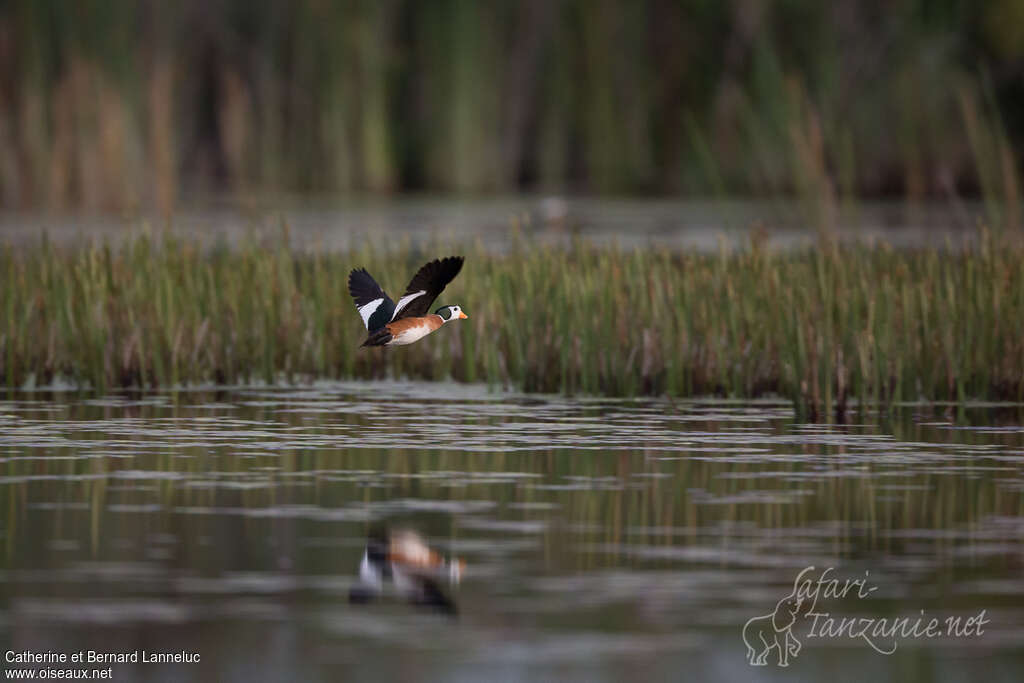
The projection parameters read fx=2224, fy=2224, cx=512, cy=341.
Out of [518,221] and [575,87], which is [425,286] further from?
[575,87]

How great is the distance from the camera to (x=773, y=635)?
5922 millimetres

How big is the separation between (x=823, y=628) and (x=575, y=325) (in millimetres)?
6373

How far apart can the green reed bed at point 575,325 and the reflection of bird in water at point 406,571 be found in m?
4.35

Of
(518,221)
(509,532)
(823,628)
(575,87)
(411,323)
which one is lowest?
(823,628)

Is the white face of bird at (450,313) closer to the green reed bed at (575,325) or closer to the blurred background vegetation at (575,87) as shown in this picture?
the green reed bed at (575,325)

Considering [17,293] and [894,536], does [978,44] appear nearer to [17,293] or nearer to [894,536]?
[17,293]

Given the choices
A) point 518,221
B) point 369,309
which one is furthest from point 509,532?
point 518,221

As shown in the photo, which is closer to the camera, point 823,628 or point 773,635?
point 773,635

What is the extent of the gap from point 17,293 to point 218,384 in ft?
4.46

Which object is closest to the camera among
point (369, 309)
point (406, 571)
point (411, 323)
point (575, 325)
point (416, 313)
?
point (406, 571)

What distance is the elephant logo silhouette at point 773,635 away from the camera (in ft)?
18.8

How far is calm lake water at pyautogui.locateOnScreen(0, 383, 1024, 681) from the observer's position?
573 centimetres

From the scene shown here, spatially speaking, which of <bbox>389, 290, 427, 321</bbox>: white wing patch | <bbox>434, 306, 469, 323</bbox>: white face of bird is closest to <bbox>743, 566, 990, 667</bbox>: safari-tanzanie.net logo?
<bbox>434, 306, 469, 323</bbox>: white face of bird

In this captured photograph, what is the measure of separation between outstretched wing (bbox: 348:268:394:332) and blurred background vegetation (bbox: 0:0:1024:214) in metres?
14.3
